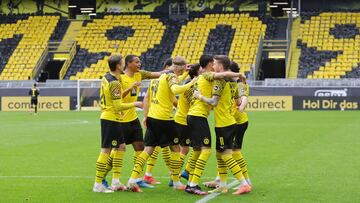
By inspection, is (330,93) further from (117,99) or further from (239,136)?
(117,99)

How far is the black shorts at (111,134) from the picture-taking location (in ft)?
37.9

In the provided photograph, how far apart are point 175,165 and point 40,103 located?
117 ft

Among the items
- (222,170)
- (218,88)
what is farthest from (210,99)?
(222,170)

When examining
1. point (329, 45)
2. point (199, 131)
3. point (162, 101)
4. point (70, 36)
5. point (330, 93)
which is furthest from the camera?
point (70, 36)

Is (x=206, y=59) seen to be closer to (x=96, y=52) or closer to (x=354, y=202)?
(x=354, y=202)

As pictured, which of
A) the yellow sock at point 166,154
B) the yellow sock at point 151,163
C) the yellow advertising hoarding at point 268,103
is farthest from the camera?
the yellow advertising hoarding at point 268,103

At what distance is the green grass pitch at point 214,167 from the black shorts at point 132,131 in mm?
875

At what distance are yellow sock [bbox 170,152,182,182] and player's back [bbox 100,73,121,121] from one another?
1094 mm

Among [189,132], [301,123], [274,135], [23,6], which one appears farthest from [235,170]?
[23,6]

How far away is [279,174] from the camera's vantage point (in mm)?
13844

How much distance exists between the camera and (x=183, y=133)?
12398 mm

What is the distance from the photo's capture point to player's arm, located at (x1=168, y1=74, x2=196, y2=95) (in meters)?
11.1

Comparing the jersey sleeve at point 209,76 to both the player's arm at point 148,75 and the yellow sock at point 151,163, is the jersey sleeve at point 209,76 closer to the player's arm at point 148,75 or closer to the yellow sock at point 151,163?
the player's arm at point 148,75

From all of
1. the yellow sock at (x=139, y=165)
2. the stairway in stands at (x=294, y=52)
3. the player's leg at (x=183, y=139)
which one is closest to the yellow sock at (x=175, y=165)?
the player's leg at (x=183, y=139)
